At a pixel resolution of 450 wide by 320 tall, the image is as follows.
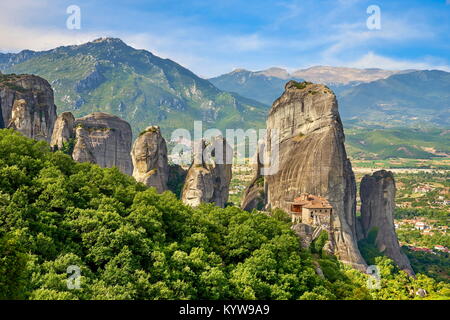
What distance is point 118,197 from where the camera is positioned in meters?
35.8

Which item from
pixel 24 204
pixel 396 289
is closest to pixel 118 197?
pixel 24 204

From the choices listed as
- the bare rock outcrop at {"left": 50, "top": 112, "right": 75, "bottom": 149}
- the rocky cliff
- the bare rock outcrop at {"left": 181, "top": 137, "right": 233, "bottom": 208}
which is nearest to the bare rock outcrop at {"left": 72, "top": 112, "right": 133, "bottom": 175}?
the bare rock outcrop at {"left": 50, "top": 112, "right": 75, "bottom": 149}

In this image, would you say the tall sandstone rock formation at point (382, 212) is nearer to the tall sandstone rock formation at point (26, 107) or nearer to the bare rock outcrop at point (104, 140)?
the bare rock outcrop at point (104, 140)

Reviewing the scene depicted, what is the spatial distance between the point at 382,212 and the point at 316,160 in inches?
708

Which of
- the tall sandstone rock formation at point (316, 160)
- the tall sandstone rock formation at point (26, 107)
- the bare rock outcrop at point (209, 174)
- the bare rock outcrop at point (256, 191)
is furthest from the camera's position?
the bare rock outcrop at point (256, 191)

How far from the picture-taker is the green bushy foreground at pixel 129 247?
76.3 ft

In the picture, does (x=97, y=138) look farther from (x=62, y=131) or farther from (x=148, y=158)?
(x=148, y=158)

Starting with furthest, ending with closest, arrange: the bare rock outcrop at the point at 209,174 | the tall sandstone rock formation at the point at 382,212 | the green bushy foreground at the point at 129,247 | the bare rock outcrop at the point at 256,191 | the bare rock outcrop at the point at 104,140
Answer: the bare rock outcrop at the point at 256,191 < the tall sandstone rock formation at the point at 382,212 < the bare rock outcrop at the point at 104,140 < the bare rock outcrop at the point at 209,174 < the green bushy foreground at the point at 129,247

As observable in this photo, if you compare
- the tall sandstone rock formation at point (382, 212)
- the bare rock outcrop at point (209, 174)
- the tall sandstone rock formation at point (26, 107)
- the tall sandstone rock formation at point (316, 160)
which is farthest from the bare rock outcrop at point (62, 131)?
the tall sandstone rock formation at point (382, 212)

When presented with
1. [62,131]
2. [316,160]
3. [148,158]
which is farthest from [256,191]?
[62,131]

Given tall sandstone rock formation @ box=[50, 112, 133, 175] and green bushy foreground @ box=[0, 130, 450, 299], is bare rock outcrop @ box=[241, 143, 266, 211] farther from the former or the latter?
green bushy foreground @ box=[0, 130, 450, 299]

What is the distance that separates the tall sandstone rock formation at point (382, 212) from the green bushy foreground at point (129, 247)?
31.3 meters

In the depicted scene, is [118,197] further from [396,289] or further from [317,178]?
[317,178]
